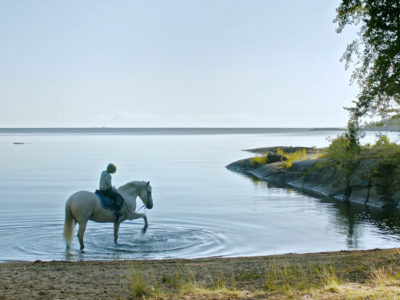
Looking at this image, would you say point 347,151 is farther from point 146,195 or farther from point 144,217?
point 144,217

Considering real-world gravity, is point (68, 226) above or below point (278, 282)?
above

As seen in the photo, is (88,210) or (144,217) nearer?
(88,210)

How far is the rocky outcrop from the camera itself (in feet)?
84.7

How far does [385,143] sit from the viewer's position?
29656 millimetres

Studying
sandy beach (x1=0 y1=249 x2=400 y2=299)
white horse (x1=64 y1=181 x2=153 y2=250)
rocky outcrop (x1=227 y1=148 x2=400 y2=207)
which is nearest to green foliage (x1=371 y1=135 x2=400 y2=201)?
rocky outcrop (x1=227 y1=148 x2=400 y2=207)

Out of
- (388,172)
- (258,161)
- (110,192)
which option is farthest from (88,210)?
(258,161)

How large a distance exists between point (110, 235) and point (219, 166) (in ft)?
102

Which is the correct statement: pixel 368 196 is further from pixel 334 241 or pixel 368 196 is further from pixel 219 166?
pixel 219 166

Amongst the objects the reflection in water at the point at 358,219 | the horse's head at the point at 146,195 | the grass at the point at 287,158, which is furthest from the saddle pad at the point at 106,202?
the grass at the point at 287,158

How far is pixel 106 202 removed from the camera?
15.6 metres

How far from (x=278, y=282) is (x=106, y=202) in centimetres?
720

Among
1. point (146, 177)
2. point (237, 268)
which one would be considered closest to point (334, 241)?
point (237, 268)

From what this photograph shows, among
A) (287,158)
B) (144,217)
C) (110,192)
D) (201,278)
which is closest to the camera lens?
(201,278)

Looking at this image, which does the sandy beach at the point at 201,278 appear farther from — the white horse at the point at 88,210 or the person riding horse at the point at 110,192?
the person riding horse at the point at 110,192
